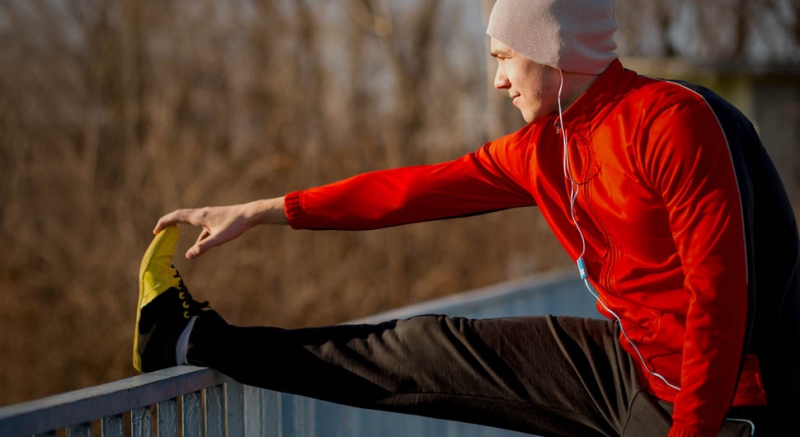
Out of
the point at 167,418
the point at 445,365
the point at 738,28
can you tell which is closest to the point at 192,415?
the point at 167,418

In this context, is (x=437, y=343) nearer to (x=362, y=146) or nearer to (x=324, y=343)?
(x=324, y=343)

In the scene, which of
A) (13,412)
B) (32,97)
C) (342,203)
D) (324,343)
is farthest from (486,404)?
(32,97)

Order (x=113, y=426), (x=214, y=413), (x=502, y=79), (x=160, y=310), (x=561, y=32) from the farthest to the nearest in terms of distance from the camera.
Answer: (x=160, y=310) < (x=214, y=413) < (x=502, y=79) < (x=561, y=32) < (x=113, y=426)

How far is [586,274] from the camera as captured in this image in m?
2.41

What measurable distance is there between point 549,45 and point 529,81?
12 centimetres

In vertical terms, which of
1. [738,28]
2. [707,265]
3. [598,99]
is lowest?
[707,265]

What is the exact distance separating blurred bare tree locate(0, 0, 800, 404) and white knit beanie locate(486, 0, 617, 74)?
794 centimetres

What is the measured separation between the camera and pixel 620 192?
221 centimetres

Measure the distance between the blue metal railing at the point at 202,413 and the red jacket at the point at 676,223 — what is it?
961 millimetres

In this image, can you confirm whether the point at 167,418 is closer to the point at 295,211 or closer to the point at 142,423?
the point at 142,423

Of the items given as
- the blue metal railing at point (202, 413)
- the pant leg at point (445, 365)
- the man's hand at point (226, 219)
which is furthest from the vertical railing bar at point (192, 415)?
the man's hand at point (226, 219)

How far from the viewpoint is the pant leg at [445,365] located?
8.41 feet

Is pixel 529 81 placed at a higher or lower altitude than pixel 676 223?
higher

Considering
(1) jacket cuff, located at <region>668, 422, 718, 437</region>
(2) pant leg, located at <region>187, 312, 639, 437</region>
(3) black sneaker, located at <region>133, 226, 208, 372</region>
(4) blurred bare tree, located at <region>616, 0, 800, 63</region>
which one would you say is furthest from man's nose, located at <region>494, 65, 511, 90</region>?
(4) blurred bare tree, located at <region>616, 0, 800, 63</region>
